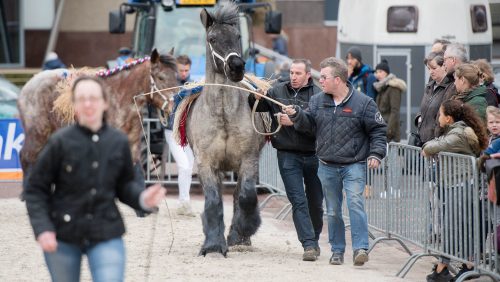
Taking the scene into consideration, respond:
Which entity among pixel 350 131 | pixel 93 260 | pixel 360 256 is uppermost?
pixel 350 131

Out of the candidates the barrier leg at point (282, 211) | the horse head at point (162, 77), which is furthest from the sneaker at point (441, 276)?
the barrier leg at point (282, 211)

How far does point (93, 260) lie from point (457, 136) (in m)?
4.40

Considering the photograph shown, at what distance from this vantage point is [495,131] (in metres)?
10.6

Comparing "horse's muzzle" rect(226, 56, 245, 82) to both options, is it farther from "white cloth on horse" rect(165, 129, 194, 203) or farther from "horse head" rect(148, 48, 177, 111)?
"white cloth on horse" rect(165, 129, 194, 203)

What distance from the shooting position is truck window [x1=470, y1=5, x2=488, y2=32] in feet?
68.9

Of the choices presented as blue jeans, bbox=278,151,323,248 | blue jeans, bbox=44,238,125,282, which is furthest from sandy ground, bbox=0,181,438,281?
blue jeans, bbox=44,238,125,282

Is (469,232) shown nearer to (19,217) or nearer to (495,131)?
(495,131)

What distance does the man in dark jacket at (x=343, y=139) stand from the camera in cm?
1155

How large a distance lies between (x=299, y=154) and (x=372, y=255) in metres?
1.39

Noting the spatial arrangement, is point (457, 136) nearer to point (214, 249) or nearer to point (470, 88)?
point (470, 88)

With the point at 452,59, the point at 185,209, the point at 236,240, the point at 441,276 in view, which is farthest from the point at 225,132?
the point at 185,209

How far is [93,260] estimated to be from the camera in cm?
744

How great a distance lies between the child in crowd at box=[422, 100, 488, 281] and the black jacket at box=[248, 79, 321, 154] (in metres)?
1.55

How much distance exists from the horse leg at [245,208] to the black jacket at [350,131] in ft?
3.08
